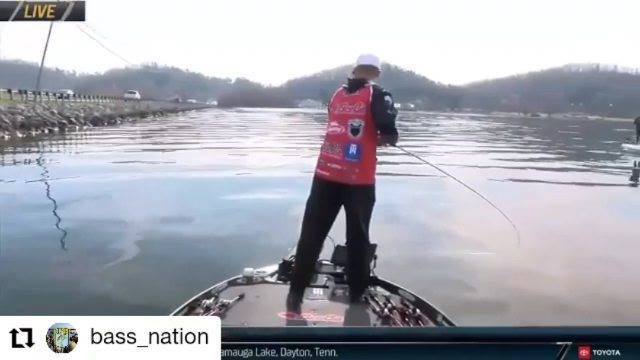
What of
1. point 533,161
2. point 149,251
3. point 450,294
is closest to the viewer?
point 450,294

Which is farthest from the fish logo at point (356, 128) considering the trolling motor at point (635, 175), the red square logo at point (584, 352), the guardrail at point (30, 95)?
the guardrail at point (30, 95)

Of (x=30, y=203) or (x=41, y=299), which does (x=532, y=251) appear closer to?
(x=41, y=299)

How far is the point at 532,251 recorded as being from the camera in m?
9.52

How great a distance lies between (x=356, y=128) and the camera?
15.9 ft

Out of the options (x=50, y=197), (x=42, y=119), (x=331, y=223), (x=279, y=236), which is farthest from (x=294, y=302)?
(x=42, y=119)

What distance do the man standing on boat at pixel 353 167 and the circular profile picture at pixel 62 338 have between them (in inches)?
94.2

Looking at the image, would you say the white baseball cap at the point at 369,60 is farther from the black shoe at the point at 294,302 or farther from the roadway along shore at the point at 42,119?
the roadway along shore at the point at 42,119

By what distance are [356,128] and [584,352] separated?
2544 millimetres

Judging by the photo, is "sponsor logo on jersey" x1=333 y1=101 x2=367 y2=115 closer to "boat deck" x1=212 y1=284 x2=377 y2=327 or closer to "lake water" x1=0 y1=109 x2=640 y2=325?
"boat deck" x1=212 y1=284 x2=377 y2=327

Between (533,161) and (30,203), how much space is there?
61.2ft

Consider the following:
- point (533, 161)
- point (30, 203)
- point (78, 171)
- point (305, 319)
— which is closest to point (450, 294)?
point (305, 319)

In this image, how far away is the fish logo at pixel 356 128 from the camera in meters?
4.82

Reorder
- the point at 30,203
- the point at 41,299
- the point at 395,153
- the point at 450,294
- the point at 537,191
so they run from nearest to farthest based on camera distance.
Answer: the point at 41,299 → the point at 450,294 → the point at 30,203 → the point at 537,191 → the point at 395,153

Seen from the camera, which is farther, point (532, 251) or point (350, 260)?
point (532, 251)
